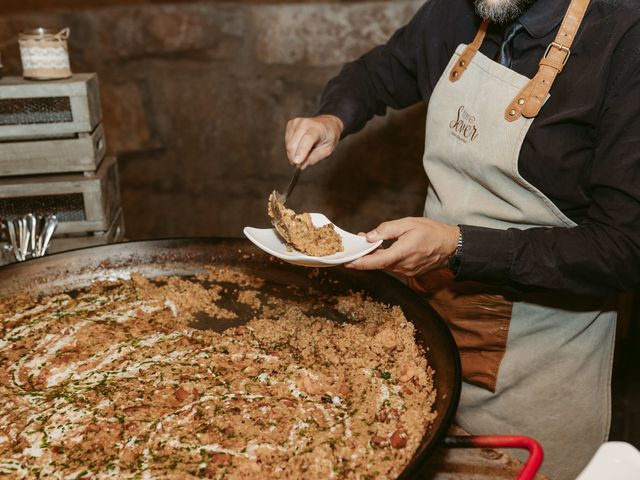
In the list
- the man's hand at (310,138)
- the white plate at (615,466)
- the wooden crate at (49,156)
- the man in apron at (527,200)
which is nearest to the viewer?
the white plate at (615,466)

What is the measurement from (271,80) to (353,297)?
142cm

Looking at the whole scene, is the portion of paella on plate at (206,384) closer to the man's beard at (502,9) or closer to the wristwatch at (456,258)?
the wristwatch at (456,258)

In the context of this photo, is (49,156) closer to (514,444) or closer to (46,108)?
(46,108)

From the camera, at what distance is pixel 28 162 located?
196 cm

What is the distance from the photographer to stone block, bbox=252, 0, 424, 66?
263 cm

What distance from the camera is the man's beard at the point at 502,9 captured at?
143 centimetres

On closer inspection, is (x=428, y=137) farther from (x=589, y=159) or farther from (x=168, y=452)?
(x=168, y=452)

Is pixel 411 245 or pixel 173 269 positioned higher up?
pixel 411 245

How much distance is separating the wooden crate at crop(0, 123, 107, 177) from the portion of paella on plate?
0.45 metres

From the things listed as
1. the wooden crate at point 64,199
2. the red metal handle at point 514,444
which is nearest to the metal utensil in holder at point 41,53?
the wooden crate at point 64,199

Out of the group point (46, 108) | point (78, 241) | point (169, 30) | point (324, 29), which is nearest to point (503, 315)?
point (78, 241)

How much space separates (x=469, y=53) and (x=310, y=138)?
45cm

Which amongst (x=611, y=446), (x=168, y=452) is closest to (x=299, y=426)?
(x=168, y=452)

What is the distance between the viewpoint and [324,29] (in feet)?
8.86
